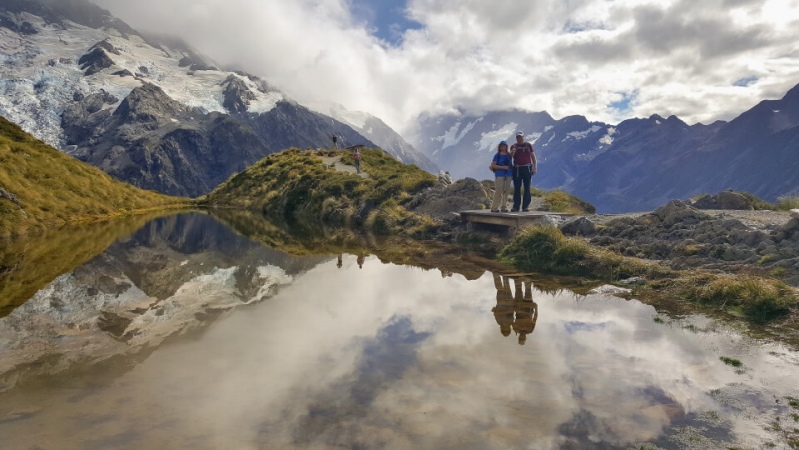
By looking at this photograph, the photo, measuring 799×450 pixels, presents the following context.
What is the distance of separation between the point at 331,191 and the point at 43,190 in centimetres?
1894

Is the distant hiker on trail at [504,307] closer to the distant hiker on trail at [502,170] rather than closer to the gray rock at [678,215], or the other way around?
the gray rock at [678,215]

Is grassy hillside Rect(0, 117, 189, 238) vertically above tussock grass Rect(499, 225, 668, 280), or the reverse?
grassy hillside Rect(0, 117, 189, 238)

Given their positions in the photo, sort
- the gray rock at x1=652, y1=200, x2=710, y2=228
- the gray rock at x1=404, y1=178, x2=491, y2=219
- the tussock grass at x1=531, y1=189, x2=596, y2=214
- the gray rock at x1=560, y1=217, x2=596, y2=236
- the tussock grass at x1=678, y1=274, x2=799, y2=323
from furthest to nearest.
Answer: the gray rock at x1=404, y1=178, x2=491, y2=219 < the tussock grass at x1=531, y1=189, x2=596, y2=214 < the gray rock at x1=560, y1=217, x2=596, y2=236 < the gray rock at x1=652, y1=200, x2=710, y2=228 < the tussock grass at x1=678, y1=274, x2=799, y2=323

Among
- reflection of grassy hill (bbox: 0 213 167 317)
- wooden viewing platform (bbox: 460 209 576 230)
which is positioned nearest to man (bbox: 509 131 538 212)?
wooden viewing platform (bbox: 460 209 576 230)

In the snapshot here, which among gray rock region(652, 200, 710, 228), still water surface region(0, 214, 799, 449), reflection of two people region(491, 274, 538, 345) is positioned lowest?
still water surface region(0, 214, 799, 449)

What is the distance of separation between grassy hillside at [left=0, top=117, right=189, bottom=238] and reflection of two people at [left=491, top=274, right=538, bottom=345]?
79.5ft

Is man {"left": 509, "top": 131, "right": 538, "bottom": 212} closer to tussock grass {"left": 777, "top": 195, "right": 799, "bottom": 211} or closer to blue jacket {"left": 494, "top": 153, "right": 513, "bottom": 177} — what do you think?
blue jacket {"left": 494, "top": 153, "right": 513, "bottom": 177}

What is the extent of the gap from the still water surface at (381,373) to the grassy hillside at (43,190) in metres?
19.7

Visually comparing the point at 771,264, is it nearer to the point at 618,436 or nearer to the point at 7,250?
the point at 618,436

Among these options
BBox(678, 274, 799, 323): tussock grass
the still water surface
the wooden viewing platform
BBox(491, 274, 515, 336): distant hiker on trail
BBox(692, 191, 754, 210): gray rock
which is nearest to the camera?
the still water surface

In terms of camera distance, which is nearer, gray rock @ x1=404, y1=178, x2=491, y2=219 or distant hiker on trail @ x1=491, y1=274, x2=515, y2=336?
distant hiker on trail @ x1=491, y1=274, x2=515, y2=336

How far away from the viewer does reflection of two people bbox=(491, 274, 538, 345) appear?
289 inches

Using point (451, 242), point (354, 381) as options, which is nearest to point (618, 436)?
point (354, 381)

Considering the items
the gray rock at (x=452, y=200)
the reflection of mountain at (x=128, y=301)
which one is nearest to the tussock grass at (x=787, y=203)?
the gray rock at (x=452, y=200)
